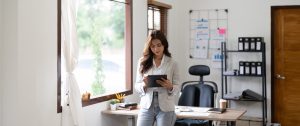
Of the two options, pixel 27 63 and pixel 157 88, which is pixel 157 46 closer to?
pixel 157 88

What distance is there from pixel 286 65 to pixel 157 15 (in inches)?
85.4

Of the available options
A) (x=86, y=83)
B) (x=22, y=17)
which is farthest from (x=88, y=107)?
(x=22, y=17)

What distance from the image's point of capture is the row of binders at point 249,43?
18.4 feet

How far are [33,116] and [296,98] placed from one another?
4.26 metres

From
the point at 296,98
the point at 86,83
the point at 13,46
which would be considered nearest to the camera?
the point at 13,46

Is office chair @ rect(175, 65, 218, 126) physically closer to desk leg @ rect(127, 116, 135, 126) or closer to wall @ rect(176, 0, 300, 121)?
desk leg @ rect(127, 116, 135, 126)

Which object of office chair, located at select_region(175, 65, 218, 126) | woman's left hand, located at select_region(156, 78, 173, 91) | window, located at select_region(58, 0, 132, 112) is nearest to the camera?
woman's left hand, located at select_region(156, 78, 173, 91)

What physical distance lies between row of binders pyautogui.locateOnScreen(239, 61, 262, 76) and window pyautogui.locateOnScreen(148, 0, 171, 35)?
1.32 metres

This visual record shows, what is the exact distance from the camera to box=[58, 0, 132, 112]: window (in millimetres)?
4031

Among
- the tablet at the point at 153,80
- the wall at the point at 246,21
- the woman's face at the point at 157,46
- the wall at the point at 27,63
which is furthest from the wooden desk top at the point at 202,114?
the wall at the point at 246,21

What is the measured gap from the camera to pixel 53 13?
128 inches

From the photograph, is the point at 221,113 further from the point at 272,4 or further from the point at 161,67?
the point at 272,4

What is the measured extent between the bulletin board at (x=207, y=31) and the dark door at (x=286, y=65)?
800mm

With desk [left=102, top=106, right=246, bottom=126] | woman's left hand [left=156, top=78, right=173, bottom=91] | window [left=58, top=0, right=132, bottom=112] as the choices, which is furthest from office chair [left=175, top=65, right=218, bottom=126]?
woman's left hand [left=156, top=78, right=173, bottom=91]
